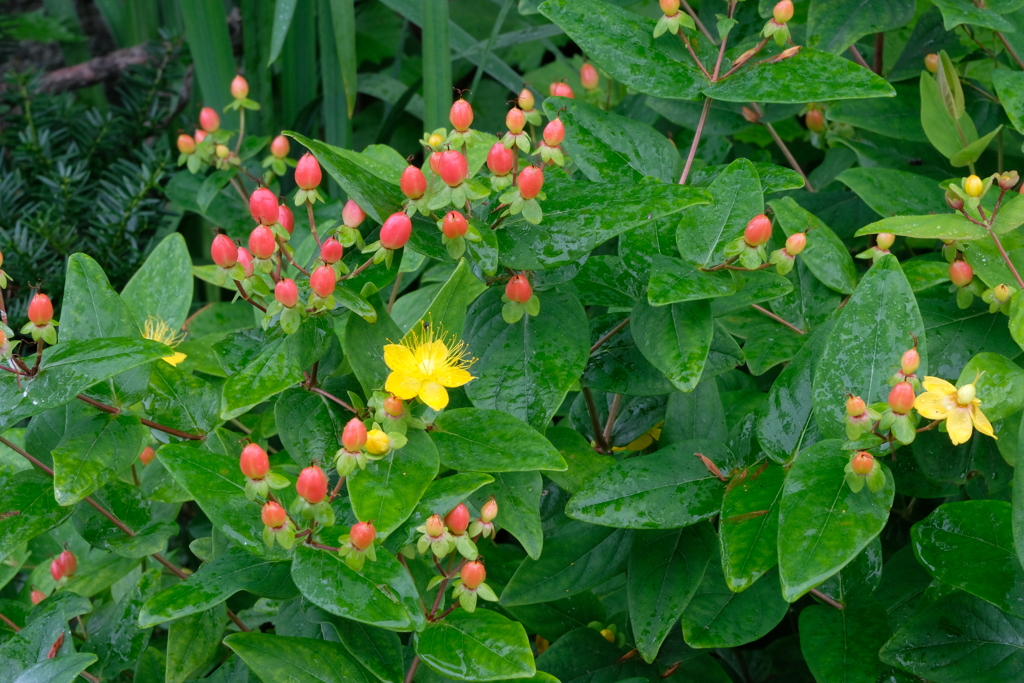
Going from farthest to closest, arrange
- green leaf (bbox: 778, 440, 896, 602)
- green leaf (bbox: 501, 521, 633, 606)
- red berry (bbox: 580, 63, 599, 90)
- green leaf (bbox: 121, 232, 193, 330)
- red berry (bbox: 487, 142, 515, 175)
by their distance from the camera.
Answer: red berry (bbox: 580, 63, 599, 90) < green leaf (bbox: 121, 232, 193, 330) < green leaf (bbox: 501, 521, 633, 606) < red berry (bbox: 487, 142, 515, 175) < green leaf (bbox: 778, 440, 896, 602)

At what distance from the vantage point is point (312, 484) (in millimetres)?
543

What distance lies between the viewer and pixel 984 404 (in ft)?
1.93

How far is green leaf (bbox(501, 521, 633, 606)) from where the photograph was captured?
0.72m

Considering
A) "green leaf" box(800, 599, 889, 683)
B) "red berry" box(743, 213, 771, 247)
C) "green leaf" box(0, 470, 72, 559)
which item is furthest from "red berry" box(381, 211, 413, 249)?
"green leaf" box(800, 599, 889, 683)

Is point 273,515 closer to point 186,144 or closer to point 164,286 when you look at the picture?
point 164,286

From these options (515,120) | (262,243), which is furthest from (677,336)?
(262,243)

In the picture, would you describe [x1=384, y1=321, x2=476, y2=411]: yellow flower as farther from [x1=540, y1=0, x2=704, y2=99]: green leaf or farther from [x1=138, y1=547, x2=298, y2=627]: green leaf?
[x1=540, y1=0, x2=704, y2=99]: green leaf

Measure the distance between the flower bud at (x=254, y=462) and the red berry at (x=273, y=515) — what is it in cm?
2

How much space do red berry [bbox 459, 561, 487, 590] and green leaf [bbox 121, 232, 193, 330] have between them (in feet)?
1.49

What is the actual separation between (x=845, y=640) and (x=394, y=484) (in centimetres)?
39

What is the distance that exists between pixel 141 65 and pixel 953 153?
1428mm

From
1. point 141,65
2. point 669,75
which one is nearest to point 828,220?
point 669,75

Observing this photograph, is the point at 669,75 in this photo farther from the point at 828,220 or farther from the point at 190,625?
the point at 190,625

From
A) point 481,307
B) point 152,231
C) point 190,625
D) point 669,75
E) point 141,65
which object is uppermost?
point 669,75
